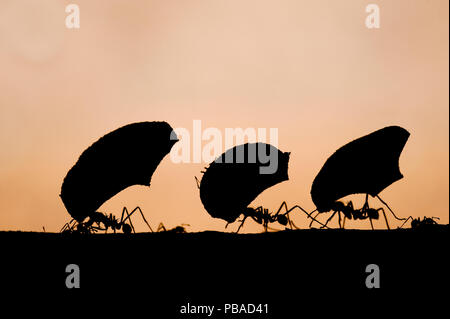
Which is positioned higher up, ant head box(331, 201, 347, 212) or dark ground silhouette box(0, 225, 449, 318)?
ant head box(331, 201, 347, 212)

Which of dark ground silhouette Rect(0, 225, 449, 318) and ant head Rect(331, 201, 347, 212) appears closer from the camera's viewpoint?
dark ground silhouette Rect(0, 225, 449, 318)

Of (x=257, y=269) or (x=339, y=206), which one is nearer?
(x=257, y=269)

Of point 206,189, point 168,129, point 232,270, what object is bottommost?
point 232,270

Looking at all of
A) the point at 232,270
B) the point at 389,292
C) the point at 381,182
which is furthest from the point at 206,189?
the point at 389,292

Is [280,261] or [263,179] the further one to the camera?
[263,179]

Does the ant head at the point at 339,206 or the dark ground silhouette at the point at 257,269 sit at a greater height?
the ant head at the point at 339,206

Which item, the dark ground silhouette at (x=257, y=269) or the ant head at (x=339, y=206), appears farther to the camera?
the ant head at (x=339, y=206)

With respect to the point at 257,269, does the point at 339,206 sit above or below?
above

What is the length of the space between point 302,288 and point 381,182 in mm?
1925
